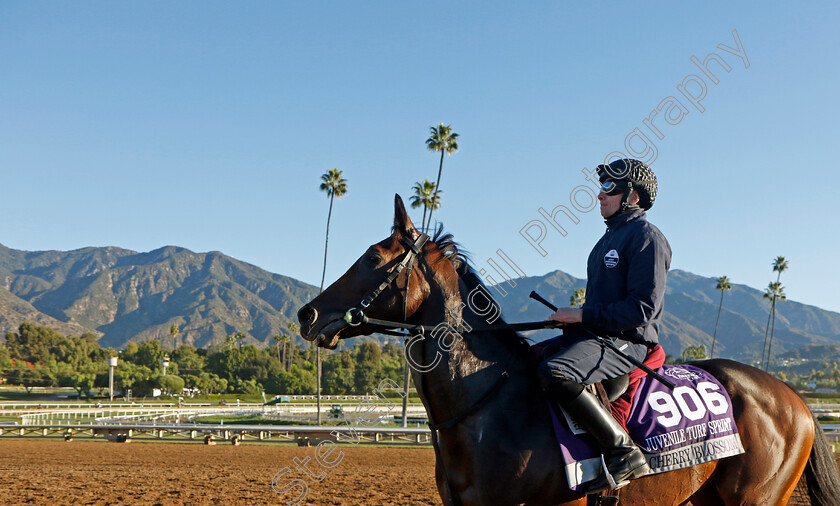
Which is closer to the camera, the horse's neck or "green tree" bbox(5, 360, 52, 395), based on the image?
the horse's neck

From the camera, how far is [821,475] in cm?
489

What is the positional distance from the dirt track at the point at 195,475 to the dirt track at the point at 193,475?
0.02 metres

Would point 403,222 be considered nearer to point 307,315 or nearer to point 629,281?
point 307,315

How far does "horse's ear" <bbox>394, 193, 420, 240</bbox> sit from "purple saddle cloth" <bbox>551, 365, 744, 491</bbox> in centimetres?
145

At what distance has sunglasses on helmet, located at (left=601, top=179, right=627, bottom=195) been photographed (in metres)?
4.38

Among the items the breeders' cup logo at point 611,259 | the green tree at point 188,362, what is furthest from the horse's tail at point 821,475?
the green tree at point 188,362

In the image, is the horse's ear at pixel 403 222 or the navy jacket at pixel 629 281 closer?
the navy jacket at pixel 629 281

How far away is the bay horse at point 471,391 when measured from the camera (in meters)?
3.80

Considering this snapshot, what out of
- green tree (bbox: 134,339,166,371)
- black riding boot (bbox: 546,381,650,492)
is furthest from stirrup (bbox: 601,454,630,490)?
green tree (bbox: 134,339,166,371)

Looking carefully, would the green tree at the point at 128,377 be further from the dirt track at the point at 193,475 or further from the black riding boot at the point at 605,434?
the black riding boot at the point at 605,434

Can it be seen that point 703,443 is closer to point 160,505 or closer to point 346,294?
point 346,294

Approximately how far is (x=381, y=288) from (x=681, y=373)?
2.34 m

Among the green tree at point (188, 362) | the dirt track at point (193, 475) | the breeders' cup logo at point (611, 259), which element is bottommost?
the dirt track at point (193, 475)

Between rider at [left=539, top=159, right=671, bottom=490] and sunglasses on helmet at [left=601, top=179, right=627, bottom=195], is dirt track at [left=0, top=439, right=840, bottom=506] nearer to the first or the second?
rider at [left=539, top=159, right=671, bottom=490]
